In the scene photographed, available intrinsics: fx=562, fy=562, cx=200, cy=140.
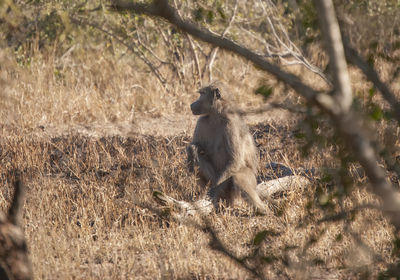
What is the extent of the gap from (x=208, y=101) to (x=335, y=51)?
4246 mm

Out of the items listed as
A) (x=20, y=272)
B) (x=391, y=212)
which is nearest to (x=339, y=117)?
(x=391, y=212)

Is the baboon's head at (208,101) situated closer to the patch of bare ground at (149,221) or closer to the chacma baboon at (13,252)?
the patch of bare ground at (149,221)

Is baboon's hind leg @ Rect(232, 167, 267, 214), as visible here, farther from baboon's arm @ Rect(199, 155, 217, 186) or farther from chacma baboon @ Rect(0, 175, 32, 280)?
chacma baboon @ Rect(0, 175, 32, 280)

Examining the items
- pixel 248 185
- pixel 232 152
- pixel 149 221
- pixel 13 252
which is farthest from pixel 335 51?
pixel 232 152

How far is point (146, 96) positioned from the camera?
32.4 ft

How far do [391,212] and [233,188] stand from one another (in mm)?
3563

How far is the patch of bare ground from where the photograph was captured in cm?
388

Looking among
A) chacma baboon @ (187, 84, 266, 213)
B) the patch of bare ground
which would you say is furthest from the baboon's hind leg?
the patch of bare ground

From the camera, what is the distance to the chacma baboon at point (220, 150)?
5.97m

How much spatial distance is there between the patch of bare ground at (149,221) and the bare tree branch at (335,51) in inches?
38.3

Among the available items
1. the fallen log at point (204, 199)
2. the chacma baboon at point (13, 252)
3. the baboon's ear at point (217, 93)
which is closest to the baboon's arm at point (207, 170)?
the fallen log at point (204, 199)

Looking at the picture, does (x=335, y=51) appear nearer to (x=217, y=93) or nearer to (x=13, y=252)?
(x=13, y=252)

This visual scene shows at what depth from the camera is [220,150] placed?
6.18m

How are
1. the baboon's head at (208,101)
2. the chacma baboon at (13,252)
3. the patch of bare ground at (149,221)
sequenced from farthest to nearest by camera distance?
1. the baboon's head at (208,101)
2. the patch of bare ground at (149,221)
3. the chacma baboon at (13,252)
